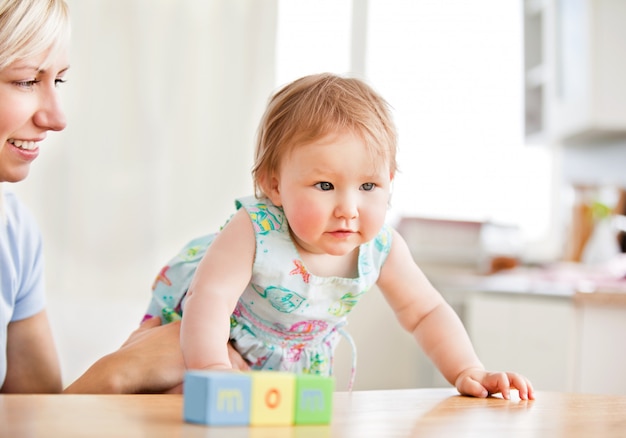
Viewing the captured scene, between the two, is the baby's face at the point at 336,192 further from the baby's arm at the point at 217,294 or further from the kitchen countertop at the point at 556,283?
the kitchen countertop at the point at 556,283

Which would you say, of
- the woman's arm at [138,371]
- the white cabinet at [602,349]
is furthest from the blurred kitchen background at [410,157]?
the woman's arm at [138,371]

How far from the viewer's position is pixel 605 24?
365cm

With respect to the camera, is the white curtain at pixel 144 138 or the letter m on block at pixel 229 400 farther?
the white curtain at pixel 144 138

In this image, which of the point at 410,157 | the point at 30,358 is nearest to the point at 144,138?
the point at 410,157

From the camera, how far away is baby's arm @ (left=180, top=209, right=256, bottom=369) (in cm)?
104

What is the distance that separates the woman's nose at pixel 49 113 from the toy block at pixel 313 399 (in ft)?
2.35

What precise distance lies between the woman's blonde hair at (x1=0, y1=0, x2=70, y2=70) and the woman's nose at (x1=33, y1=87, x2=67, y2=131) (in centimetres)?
5

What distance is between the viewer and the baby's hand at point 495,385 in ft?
3.66

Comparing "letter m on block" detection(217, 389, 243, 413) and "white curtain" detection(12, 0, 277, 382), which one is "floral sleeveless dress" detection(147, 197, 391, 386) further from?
"white curtain" detection(12, 0, 277, 382)

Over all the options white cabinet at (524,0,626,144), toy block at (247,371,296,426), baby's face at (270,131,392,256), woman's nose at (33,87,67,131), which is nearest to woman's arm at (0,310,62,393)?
woman's nose at (33,87,67,131)

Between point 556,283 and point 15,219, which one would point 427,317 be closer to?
point 15,219

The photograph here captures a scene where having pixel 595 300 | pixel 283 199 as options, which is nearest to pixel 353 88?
pixel 283 199

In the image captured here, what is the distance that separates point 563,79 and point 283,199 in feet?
10.2

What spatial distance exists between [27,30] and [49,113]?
0.13 m
